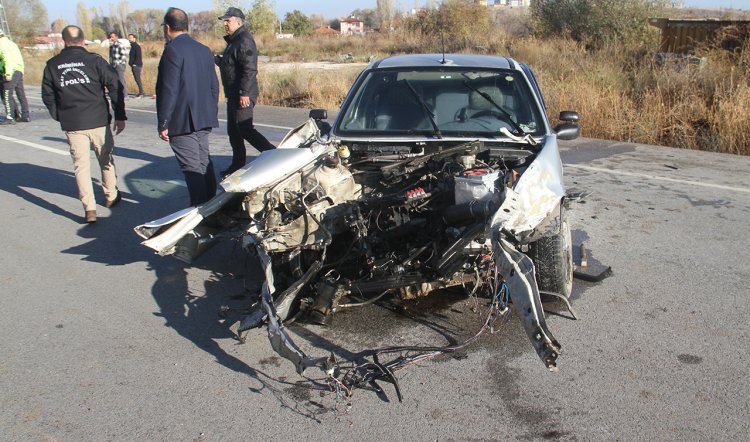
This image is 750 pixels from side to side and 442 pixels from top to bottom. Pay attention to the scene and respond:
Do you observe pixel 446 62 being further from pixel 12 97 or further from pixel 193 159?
pixel 12 97

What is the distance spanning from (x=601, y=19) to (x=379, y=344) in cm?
2090

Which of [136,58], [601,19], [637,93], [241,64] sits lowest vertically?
[637,93]

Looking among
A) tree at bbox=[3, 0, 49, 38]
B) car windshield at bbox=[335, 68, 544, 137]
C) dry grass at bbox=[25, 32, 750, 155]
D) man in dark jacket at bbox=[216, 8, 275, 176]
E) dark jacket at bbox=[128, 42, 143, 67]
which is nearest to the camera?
car windshield at bbox=[335, 68, 544, 137]

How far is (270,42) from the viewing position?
4694 centimetres

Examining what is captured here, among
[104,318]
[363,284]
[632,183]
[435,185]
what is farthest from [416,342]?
[632,183]

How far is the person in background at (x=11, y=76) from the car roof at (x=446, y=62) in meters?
10.1

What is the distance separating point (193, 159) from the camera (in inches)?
227

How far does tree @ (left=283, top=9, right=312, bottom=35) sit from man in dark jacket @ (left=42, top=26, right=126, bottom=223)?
5480 centimetres

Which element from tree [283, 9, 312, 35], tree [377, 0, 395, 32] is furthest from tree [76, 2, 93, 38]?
tree [377, 0, 395, 32]

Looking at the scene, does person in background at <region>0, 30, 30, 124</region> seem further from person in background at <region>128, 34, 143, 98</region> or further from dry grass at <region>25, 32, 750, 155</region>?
dry grass at <region>25, 32, 750, 155</region>

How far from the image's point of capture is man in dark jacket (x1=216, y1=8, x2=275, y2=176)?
284 inches

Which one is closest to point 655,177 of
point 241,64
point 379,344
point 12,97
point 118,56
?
point 241,64

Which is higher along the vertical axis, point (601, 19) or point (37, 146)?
point (601, 19)

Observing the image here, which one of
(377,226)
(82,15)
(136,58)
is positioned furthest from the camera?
(82,15)
